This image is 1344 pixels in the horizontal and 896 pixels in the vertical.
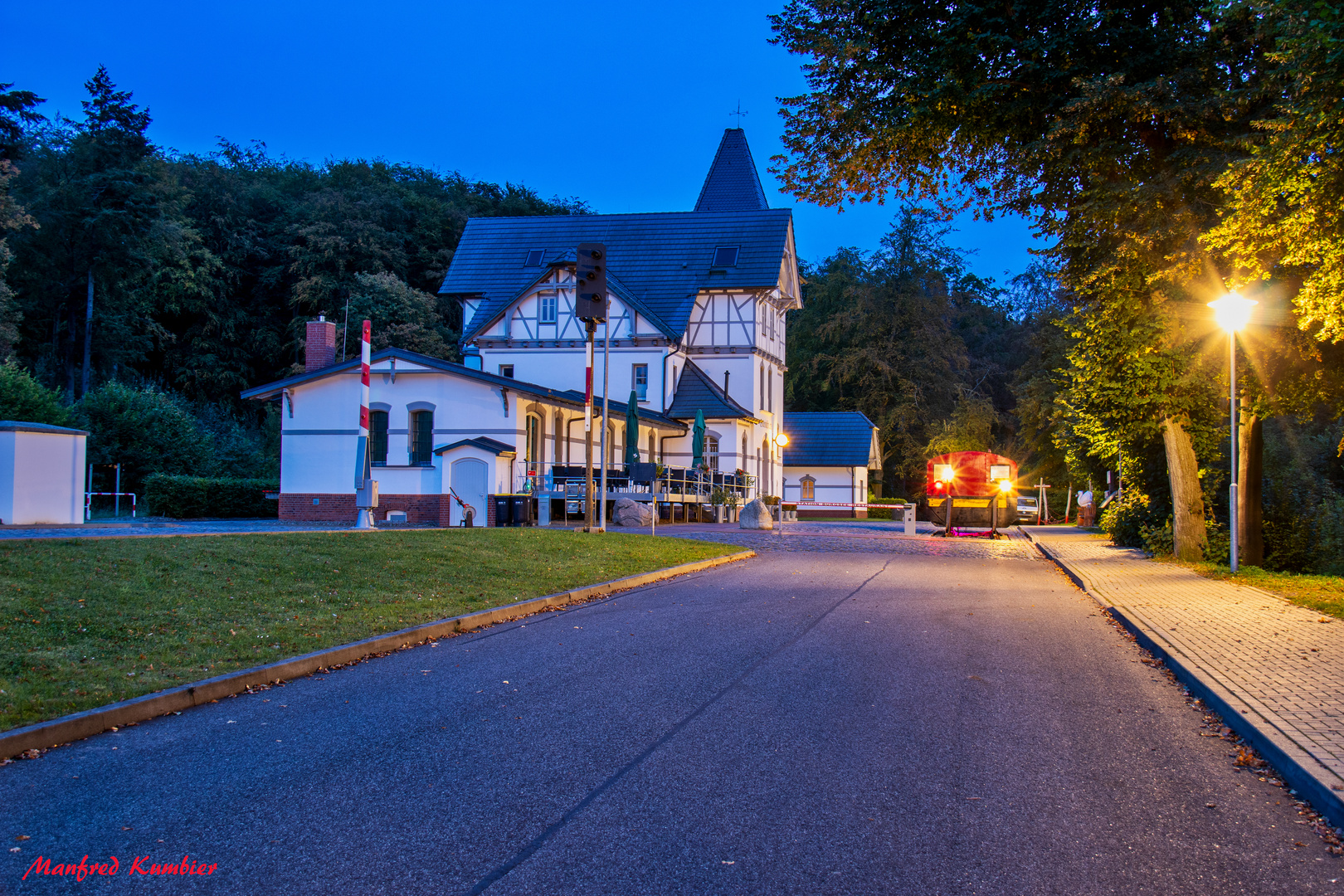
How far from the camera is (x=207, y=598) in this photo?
10.4m

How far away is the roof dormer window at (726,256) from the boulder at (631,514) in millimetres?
19775

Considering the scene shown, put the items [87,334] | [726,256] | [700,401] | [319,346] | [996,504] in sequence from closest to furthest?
1. [996,504]
2. [319,346]
3. [700,401]
4. [87,334]
5. [726,256]

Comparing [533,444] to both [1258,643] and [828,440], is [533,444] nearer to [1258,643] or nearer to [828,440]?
[1258,643]

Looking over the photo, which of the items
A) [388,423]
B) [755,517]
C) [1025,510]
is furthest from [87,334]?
[1025,510]

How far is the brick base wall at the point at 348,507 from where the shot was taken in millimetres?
31938

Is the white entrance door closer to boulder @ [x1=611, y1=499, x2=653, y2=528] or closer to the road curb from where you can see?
boulder @ [x1=611, y1=499, x2=653, y2=528]

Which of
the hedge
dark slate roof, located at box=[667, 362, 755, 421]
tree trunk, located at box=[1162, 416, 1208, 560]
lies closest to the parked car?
dark slate roof, located at box=[667, 362, 755, 421]

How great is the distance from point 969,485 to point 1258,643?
2715 cm

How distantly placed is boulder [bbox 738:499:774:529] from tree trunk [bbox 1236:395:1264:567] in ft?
60.6

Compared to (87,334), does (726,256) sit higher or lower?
higher

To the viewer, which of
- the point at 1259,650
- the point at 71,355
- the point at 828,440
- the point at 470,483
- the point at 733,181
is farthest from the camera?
the point at 828,440

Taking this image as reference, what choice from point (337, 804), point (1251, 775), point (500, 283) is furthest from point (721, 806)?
point (500, 283)

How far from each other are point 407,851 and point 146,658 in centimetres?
462
